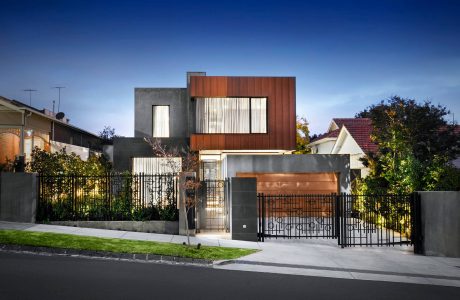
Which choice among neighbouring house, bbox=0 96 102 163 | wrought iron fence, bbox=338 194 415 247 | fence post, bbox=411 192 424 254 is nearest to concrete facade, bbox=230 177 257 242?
wrought iron fence, bbox=338 194 415 247

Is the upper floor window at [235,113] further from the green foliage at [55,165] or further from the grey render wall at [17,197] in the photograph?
the grey render wall at [17,197]

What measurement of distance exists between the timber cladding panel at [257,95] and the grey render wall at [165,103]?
4.80 metres

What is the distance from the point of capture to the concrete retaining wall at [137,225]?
50.0 feet

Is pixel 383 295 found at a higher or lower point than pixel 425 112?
lower

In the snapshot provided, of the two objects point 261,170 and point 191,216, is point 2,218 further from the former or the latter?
point 261,170

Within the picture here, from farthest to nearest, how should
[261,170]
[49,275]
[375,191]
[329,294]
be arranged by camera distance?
[261,170], [375,191], [49,275], [329,294]

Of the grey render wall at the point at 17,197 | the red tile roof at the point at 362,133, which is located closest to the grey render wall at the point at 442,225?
the grey render wall at the point at 17,197

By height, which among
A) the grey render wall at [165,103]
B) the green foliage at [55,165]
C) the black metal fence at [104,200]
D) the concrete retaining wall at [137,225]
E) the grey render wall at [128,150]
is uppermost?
the grey render wall at [165,103]

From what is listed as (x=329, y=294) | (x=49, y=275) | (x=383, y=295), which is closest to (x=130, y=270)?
(x=49, y=275)

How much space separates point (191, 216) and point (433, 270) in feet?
25.9

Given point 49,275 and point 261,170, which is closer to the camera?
point 49,275

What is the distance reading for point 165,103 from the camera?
29.3 m

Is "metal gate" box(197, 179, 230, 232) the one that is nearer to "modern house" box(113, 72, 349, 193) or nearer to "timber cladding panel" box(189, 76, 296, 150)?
"modern house" box(113, 72, 349, 193)

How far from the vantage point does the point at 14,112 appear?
23406 mm
